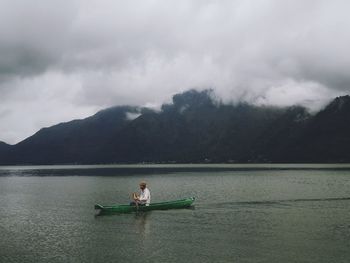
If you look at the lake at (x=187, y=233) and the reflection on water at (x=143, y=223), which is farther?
the reflection on water at (x=143, y=223)

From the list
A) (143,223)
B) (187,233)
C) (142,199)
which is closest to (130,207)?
(142,199)

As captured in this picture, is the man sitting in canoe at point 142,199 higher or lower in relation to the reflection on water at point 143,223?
higher

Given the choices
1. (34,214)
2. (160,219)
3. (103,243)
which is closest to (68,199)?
(34,214)

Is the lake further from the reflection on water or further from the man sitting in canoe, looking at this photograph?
the man sitting in canoe

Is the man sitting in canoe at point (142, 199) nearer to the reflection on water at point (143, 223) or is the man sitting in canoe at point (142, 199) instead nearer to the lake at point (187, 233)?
the reflection on water at point (143, 223)

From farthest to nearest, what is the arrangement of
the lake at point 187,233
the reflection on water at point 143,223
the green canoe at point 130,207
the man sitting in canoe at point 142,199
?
the man sitting in canoe at point 142,199, the green canoe at point 130,207, the reflection on water at point 143,223, the lake at point 187,233

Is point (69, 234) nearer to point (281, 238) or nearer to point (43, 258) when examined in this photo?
point (43, 258)

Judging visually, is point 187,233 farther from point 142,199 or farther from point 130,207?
point 142,199

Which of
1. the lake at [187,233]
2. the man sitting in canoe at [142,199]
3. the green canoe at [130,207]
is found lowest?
the lake at [187,233]

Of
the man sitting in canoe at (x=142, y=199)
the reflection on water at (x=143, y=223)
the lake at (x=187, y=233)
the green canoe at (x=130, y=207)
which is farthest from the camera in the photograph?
the man sitting in canoe at (x=142, y=199)

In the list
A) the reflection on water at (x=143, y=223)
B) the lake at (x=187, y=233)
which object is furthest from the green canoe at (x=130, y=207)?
the lake at (x=187, y=233)

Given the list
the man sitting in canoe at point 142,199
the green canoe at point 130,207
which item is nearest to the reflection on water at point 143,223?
the green canoe at point 130,207

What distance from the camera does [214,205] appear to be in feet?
262

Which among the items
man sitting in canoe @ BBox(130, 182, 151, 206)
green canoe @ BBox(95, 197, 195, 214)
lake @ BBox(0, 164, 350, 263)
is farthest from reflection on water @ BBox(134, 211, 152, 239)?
man sitting in canoe @ BBox(130, 182, 151, 206)
